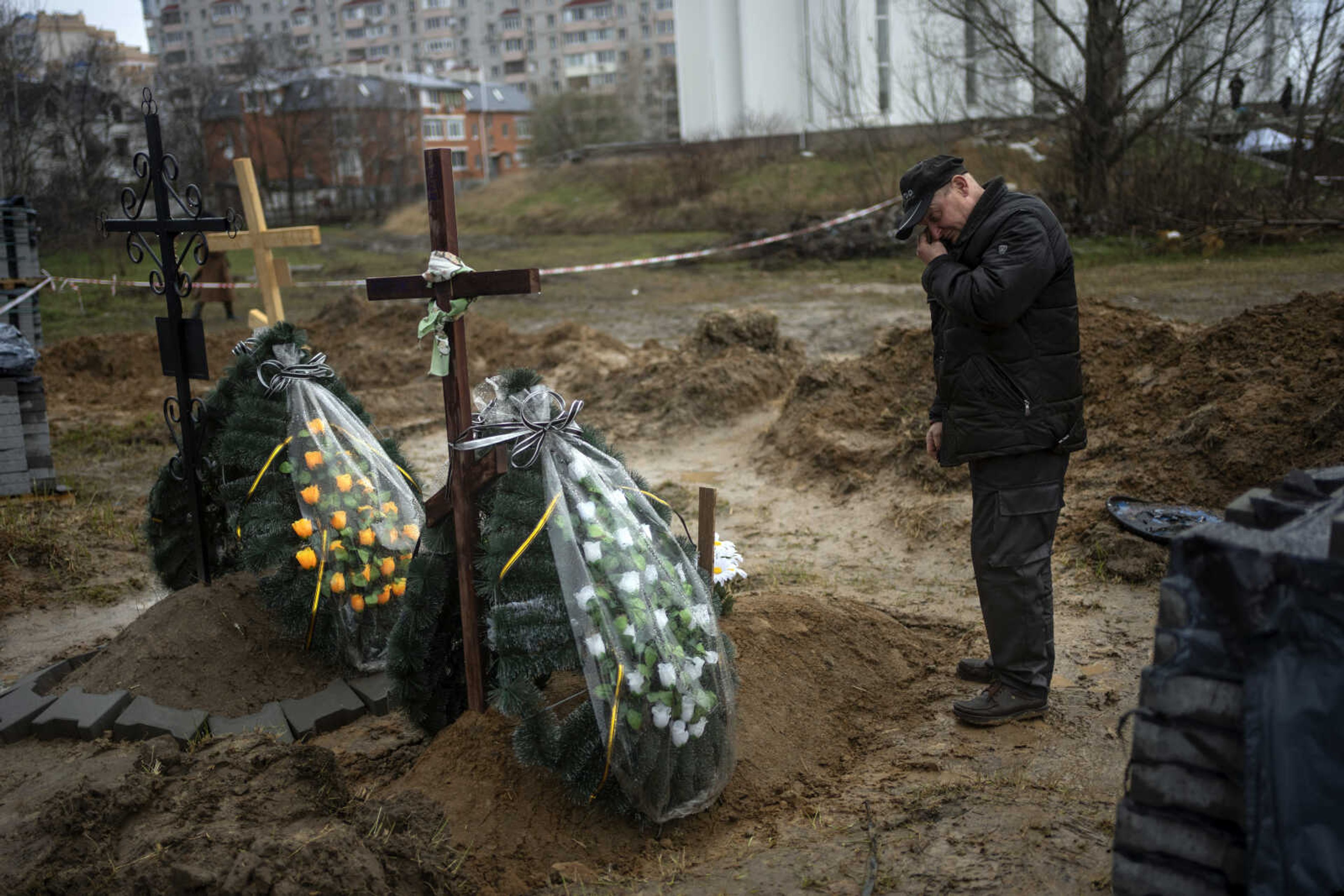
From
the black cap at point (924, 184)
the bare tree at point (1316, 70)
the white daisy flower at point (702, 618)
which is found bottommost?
the white daisy flower at point (702, 618)

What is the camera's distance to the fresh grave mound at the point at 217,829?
8.90 ft

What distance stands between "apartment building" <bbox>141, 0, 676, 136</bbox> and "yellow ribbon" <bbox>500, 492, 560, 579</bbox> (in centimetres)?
7626

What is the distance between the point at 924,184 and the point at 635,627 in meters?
1.77

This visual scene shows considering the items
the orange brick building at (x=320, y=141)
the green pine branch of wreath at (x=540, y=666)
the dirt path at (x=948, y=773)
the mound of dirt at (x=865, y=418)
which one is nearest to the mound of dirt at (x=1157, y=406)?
the mound of dirt at (x=865, y=418)

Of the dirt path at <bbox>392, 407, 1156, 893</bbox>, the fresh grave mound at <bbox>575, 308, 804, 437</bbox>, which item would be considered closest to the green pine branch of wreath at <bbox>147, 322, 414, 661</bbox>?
the dirt path at <bbox>392, 407, 1156, 893</bbox>

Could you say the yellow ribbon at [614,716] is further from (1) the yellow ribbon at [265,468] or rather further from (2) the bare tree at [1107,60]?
(2) the bare tree at [1107,60]

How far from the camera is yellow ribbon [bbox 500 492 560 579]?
321 centimetres

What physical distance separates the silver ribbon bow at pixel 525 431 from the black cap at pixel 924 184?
1.27m

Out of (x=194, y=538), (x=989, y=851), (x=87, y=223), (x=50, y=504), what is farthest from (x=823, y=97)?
(x=989, y=851)

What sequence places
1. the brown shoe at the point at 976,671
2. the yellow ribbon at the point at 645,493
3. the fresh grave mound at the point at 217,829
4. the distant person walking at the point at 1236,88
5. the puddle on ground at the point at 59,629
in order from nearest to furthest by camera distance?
the fresh grave mound at the point at 217,829, the yellow ribbon at the point at 645,493, the brown shoe at the point at 976,671, the puddle on ground at the point at 59,629, the distant person walking at the point at 1236,88

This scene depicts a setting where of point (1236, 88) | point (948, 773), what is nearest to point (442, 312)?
point (948, 773)

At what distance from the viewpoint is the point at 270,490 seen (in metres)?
4.52

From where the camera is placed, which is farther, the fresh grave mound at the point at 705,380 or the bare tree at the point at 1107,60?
the bare tree at the point at 1107,60

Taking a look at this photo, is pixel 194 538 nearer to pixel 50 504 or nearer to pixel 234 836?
pixel 234 836
